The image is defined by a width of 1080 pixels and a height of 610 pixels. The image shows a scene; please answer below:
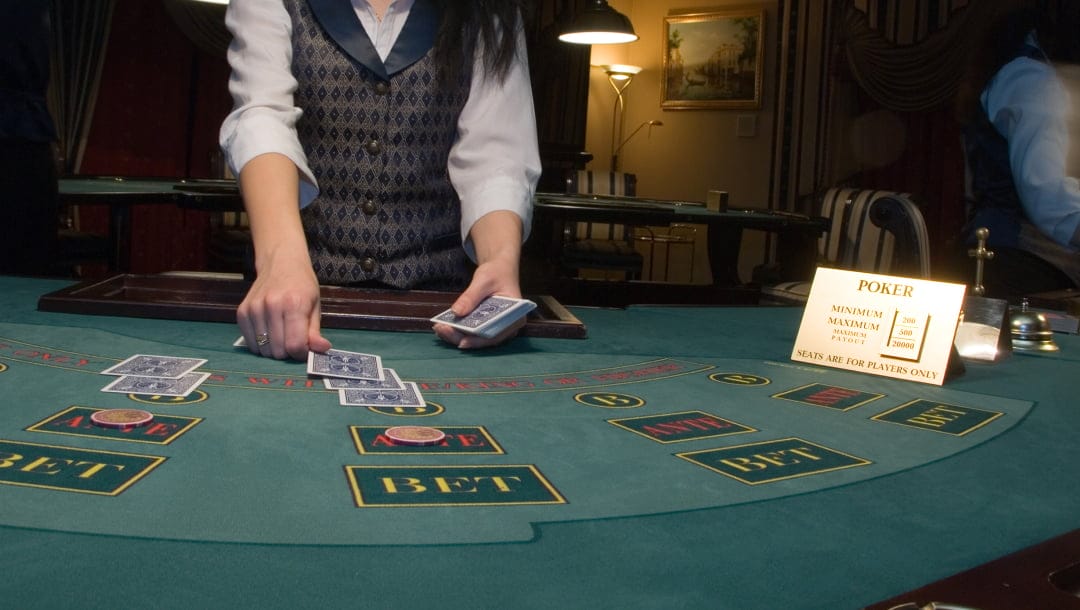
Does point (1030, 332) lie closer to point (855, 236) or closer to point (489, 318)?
point (489, 318)

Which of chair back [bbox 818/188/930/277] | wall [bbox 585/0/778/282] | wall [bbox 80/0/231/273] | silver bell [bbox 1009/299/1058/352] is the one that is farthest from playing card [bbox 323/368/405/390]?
wall [bbox 585/0/778/282]

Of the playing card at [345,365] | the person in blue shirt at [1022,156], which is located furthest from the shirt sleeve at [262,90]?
the person in blue shirt at [1022,156]

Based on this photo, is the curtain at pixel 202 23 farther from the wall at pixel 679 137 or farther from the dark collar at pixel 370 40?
the dark collar at pixel 370 40

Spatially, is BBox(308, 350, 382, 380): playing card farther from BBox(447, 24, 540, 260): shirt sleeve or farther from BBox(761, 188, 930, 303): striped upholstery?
BBox(761, 188, 930, 303): striped upholstery

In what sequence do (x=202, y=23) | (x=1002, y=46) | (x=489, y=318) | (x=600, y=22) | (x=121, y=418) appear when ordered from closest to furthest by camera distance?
(x=121, y=418) → (x=489, y=318) → (x=1002, y=46) → (x=600, y=22) → (x=202, y=23)

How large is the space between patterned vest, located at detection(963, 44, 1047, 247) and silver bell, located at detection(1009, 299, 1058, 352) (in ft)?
5.44

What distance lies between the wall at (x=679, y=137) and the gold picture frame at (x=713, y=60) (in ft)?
0.21

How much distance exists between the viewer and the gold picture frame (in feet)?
26.0

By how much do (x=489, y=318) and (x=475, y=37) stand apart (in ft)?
2.03

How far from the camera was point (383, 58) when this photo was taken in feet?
5.88

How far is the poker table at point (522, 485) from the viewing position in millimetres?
632

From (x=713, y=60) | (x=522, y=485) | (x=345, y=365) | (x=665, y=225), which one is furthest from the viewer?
(x=713, y=60)

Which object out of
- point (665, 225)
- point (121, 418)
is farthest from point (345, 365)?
point (665, 225)

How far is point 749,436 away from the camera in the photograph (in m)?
1.05
